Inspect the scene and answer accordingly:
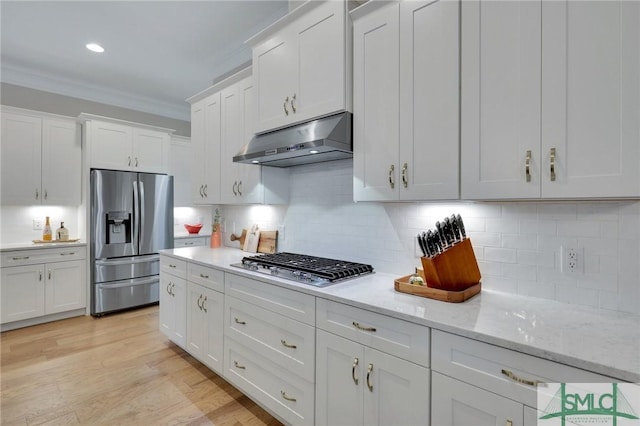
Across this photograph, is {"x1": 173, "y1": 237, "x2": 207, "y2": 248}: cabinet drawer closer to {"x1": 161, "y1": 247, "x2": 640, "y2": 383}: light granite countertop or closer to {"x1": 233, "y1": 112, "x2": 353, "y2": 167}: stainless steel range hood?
{"x1": 233, "y1": 112, "x2": 353, "y2": 167}: stainless steel range hood

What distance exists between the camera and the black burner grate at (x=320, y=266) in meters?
1.87

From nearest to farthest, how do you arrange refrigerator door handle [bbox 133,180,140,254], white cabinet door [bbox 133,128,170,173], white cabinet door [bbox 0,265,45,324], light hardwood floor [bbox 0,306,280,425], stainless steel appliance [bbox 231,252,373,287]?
1. stainless steel appliance [bbox 231,252,373,287]
2. light hardwood floor [bbox 0,306,280,425]
3. white cabinet door [bbox 0,265,45,324]
4. refrigerator door handle [bbox 133,180,140,254]
5. white cabinet door [bbox 133,128,170,173]

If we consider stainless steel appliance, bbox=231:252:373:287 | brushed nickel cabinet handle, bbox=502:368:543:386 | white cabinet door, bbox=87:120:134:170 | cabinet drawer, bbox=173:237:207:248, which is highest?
white cabinet door, bbox=87:120:134:170

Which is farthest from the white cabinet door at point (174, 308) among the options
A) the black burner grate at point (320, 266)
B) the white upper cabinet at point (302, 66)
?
the white upper cabinet at point (302, 66)

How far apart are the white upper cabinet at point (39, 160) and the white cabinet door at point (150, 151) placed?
25.9 inches

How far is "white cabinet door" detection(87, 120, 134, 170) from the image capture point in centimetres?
409

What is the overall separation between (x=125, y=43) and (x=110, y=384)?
3290mm

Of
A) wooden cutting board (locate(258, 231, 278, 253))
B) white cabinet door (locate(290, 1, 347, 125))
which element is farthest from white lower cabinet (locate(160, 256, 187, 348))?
white cabinet door (locate(290, 1, 347, 125))

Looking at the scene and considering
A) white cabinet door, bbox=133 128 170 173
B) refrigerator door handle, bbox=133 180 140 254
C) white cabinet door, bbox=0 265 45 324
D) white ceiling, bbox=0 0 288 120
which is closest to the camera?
white ceiling, bbox=0 0 288 120

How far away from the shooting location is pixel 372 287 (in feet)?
5.78

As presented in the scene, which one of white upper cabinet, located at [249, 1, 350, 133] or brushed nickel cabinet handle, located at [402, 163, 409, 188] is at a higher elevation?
white upper cabinet, located at [249, 1, 350, 133]

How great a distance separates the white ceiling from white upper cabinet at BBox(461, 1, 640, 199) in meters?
2.01

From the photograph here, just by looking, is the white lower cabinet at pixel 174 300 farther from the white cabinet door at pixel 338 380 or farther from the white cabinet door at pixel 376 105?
the white cabinet door at pixel 376 105

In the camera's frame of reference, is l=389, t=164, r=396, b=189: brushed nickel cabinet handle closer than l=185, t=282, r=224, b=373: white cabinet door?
Yes
